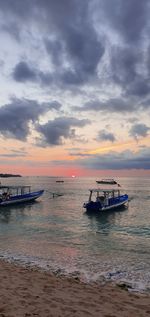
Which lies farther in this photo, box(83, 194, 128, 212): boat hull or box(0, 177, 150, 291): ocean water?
box(83, 194, 128, 212): boat hull

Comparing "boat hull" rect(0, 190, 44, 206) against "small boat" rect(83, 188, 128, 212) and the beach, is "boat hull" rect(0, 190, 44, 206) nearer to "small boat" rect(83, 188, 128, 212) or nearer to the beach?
"small boat" rect(83, 188, 128, 212)

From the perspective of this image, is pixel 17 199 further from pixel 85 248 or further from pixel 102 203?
pixel 85 248

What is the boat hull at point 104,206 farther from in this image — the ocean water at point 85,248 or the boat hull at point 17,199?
the boat hull at point 17,199

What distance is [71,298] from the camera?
502 inches

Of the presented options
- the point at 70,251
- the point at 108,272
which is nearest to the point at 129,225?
the point at 70,251

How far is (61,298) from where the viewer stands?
12.6 metres

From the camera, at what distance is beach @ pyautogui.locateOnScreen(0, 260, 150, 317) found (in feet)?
35.2

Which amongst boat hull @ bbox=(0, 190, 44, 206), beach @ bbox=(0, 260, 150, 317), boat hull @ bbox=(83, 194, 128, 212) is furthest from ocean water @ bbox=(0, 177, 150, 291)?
boat hull @ bbox=(0, 190, 44, 206)

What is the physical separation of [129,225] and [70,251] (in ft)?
63.5

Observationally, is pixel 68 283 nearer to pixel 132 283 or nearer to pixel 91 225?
pixel 132 283

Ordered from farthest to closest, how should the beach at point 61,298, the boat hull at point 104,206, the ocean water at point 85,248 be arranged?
the boat hull at point 104,206
the ocean water at point 85,248
the beach at point 61,298

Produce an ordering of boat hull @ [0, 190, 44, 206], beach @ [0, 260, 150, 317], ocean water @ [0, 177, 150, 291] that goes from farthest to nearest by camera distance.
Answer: boat hull @ [0, 190, 44, 206], ocean water @ [0, 177, 150, 291], beach @ [0, 260, 150, 317]

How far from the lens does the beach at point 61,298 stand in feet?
35.2

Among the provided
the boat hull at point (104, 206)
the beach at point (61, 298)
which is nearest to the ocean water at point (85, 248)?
the beach at point (61, 298)
